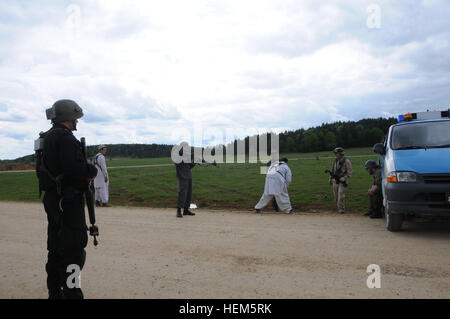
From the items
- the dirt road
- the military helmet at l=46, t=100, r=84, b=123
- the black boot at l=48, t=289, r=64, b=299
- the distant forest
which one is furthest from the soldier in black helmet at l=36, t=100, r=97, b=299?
the distant forest

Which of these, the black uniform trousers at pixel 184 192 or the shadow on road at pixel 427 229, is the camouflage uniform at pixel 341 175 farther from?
the black uniform trousers at pixel 184 192

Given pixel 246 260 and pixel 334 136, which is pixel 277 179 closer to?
pixel 246 260

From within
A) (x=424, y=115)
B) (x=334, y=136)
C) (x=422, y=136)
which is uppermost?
(x=334, y=136)

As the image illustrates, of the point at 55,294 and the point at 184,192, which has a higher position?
the point at 184,192

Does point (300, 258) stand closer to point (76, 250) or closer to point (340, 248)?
point (340, 248)

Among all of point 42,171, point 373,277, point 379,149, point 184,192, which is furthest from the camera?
point 184,192

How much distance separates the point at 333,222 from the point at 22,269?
23.1 ft

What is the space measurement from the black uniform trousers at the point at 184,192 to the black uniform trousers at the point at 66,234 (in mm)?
7501

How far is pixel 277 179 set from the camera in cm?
1275

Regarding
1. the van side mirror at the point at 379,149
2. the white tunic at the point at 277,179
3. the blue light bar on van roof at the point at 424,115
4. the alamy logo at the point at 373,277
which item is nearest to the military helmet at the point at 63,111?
the alamy logo at the point at 373,277

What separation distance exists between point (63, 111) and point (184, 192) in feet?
25.7

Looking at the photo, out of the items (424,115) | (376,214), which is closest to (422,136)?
(424,115)

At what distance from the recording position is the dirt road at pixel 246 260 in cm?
489

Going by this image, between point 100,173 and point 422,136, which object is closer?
point 422,136
